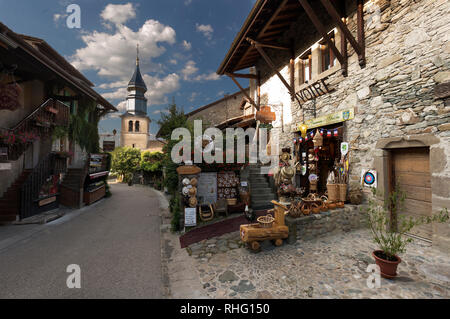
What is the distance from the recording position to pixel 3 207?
24.0ft

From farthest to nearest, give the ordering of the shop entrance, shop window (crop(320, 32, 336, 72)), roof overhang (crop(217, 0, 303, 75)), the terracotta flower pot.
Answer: the shop entrance
shop window (crop(320, 32, 336, 72))
roof overhang (crop(217, 0, 303, 75))
the terracotta flower pot

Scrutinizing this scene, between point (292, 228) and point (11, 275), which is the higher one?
point (292, 228)

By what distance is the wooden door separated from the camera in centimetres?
455

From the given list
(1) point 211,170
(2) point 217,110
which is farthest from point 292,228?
(2) point 217,110

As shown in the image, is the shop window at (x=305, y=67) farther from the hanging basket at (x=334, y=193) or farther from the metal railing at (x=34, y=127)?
the metal railing at (x=34, y=127)

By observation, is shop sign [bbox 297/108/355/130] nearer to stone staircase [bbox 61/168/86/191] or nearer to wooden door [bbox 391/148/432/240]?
wooden door [bbox 391/148/432/240]

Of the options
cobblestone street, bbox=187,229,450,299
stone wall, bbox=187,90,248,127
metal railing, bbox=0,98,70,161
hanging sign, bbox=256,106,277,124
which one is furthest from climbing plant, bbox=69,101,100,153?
cobblestone street, bbox=187,229,450,299

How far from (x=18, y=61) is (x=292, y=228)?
39.4 ft

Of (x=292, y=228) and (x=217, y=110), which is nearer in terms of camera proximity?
(x=292, y=228)

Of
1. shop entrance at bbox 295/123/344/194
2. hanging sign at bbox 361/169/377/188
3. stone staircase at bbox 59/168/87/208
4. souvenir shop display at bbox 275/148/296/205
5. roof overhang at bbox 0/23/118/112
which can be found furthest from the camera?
stone staircase at bbox 59/168/87/208

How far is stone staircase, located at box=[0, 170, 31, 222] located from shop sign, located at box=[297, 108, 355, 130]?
449 inches
